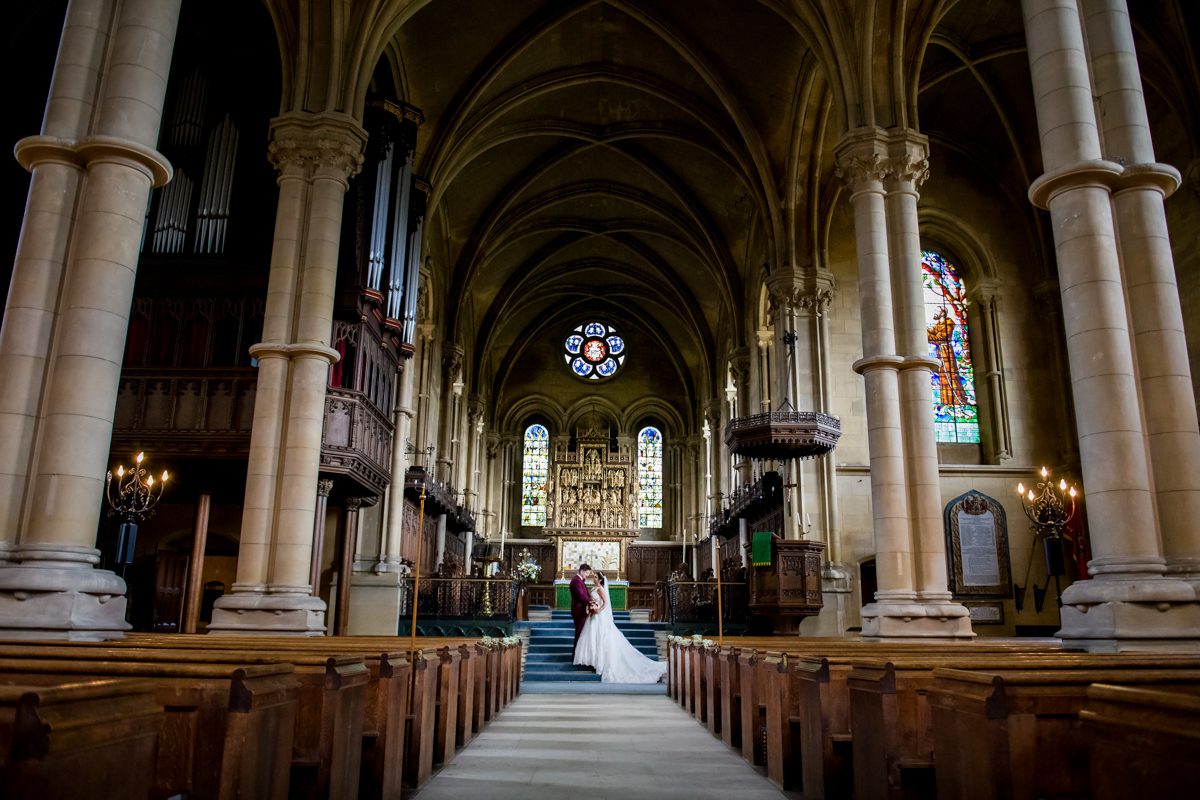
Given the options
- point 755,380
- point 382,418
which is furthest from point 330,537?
point 755,380

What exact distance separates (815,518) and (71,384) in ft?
43.6

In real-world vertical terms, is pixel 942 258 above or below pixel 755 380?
above

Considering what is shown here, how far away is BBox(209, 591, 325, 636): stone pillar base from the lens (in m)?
9.66

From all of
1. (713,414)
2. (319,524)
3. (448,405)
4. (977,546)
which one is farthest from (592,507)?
(319,524)

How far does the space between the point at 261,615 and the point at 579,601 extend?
6.45 meters

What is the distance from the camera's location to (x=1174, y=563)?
19.6ft

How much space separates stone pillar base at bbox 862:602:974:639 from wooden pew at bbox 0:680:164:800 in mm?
8584

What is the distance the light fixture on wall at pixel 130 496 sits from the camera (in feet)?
38.8

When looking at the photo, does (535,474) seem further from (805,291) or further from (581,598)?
(581,598)

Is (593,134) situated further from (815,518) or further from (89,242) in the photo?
(89,242)

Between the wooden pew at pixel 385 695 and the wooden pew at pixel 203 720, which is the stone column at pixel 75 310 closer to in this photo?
the wooden pew at pixel 385 695

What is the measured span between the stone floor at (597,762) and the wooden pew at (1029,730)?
238 cm

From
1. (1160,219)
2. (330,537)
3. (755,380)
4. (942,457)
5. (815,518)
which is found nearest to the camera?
(1160,219)

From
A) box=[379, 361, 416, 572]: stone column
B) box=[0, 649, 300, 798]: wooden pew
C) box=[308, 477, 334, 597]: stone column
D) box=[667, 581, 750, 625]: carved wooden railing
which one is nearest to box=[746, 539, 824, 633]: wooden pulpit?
box=[667, 581, 750, 625]: carved wooden railing
